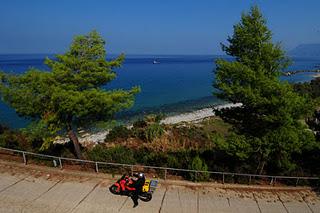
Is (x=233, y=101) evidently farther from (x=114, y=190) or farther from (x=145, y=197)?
(x=114, y=190)

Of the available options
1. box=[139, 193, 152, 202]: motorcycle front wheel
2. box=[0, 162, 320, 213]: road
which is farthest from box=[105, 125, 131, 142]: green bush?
box=[139, 193, 152, 202]: motorcycle front wheel

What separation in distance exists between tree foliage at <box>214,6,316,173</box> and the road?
190 centimetres

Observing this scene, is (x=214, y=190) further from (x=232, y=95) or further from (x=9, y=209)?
(x=9, y=209)

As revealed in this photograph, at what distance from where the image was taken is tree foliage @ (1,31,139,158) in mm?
14258

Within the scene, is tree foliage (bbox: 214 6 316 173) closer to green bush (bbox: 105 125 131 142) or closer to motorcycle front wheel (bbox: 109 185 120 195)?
motorcycle front wheel (bbox: 109 185 120 195)

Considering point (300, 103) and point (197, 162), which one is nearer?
point (300, 103)

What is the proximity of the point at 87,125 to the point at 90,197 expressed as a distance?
5219 mm

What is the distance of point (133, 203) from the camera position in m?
12.1

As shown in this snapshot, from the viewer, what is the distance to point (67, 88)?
47.2ft

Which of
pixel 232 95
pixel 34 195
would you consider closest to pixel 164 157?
pixel 232 95

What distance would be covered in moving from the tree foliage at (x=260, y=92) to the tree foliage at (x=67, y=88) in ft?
18.1

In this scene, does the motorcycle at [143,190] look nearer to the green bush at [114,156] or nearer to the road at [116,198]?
the road at [116,198]

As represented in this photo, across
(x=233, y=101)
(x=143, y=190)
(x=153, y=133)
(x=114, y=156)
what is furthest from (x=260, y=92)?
(x=153, y=133)

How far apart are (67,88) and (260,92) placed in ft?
28.3
